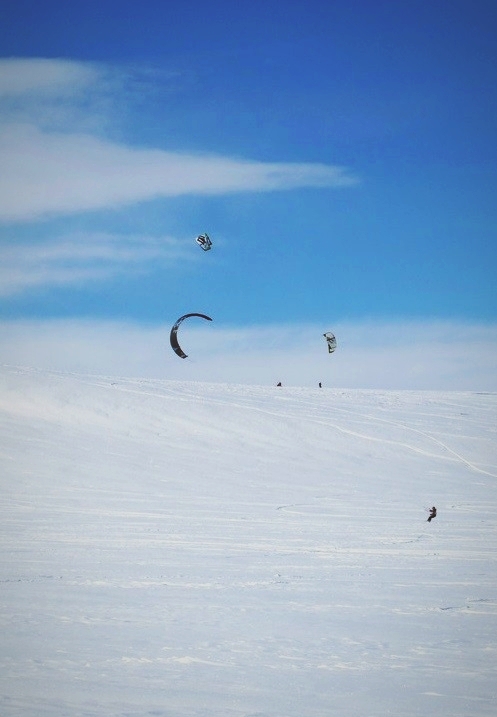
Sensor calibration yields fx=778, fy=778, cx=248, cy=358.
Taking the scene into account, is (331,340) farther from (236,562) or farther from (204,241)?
(236,562)

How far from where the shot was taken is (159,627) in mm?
5867

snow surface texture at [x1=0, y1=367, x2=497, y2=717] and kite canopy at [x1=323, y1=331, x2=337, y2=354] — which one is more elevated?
kite canopy at [x1=323, y1=331, x2=337, y2=354]

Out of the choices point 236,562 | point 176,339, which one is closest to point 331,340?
point 176,339

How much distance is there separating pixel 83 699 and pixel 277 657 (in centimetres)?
145

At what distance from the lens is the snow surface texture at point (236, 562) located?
4688 mm

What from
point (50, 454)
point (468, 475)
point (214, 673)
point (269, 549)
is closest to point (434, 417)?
point (468, 475)

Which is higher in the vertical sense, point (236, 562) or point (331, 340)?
point (331, 340)

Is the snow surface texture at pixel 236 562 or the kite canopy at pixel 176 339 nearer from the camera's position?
the snow surface texture at pixel 236 562

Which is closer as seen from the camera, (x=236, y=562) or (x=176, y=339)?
(x=236, y=562)

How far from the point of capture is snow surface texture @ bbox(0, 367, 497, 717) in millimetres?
4688

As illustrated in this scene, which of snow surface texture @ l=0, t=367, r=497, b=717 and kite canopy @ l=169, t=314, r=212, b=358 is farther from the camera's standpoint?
kite canopy @ l=169, t=314, r=212, b=358

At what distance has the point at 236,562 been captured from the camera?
862 cm

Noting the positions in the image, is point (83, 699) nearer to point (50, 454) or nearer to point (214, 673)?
point (214, 673)

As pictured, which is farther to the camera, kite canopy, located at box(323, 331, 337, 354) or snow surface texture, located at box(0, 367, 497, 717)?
kite canopy, located at box(323, 331, 337, 354)
